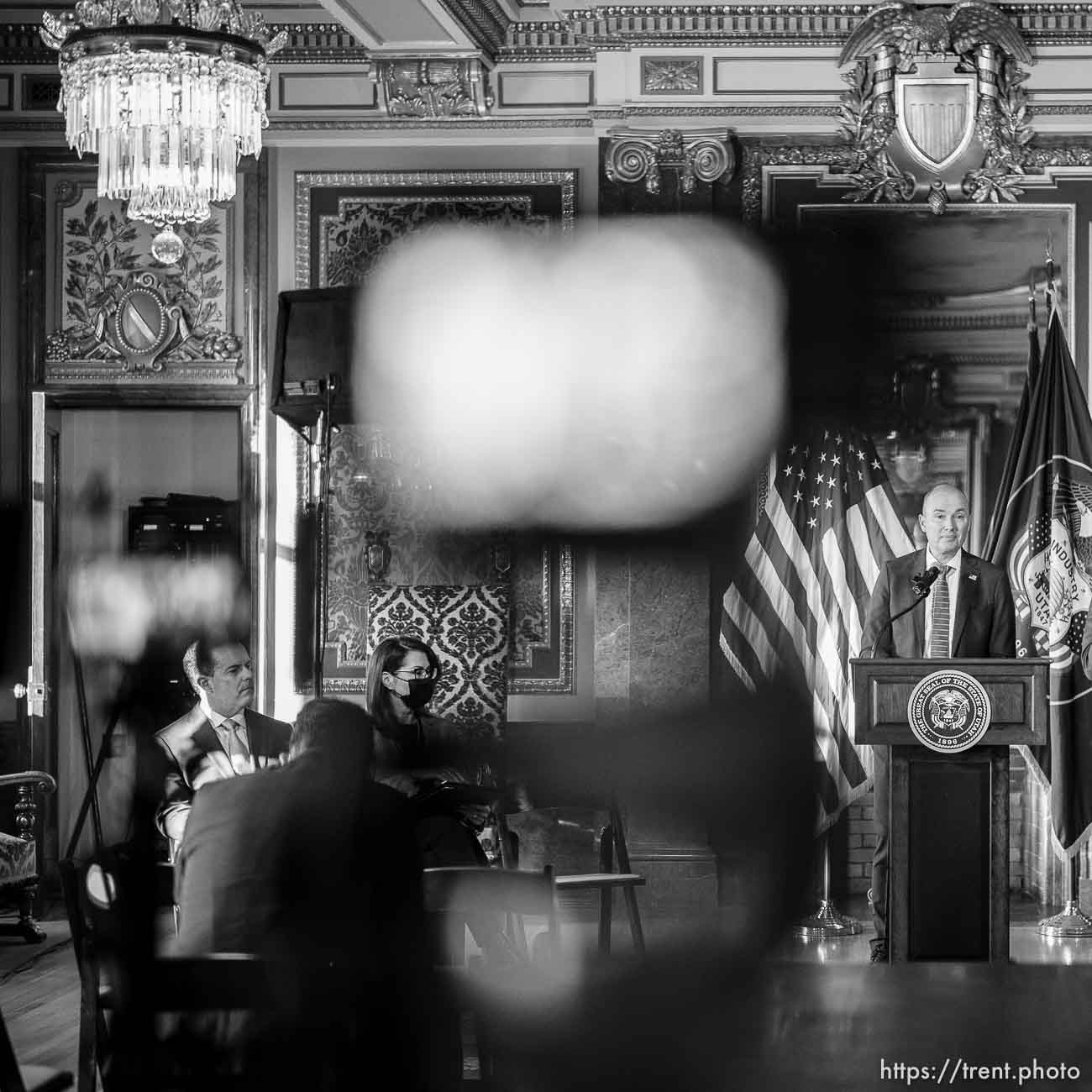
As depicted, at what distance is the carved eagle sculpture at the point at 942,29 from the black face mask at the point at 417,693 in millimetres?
3151

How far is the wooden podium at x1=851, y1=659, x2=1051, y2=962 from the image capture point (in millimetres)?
4613

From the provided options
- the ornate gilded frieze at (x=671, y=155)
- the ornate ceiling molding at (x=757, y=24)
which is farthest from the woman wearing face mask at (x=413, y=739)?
the ornate ceiling molding at (x=757, y=24)

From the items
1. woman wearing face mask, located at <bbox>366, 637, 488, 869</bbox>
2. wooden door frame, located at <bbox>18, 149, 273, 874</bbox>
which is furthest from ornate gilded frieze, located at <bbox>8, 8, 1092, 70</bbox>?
woman wearing face mask, located at <bbox>366, 637, 488, 869</bbox>

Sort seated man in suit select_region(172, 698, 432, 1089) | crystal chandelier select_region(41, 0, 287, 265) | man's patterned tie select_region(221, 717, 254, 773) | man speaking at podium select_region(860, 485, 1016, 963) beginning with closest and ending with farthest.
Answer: seated man in suit select_region(172, 698, 432, 1089) < crystal chandelier select_region(41, 0, 287, 265) < man's patterned tie select_region(221, 717, 254, 773) < man speaking at podium select_region(860, 485, 1016, 963)

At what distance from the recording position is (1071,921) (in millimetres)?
6105

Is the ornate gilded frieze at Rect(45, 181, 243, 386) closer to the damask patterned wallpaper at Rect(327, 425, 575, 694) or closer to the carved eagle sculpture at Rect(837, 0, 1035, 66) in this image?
the damask patterned wallpaper at Rect(327, 425, 575, 694)

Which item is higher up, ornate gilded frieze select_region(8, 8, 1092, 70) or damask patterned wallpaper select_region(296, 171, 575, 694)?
ornate gilded frieze select_region(8, 8, 1092, 70)

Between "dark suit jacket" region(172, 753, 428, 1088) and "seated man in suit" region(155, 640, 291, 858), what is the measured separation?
4.04 feet

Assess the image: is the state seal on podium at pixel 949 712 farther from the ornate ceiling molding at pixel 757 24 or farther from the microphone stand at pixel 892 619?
the ornate ceiling molding at pixel 757 24

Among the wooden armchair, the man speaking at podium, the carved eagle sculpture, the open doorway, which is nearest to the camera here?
the man speaking at podium

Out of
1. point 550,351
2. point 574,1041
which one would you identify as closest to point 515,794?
point 550,351

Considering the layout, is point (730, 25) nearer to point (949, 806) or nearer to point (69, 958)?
point (949, 806)

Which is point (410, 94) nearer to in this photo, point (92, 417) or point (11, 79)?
point (11, 79)

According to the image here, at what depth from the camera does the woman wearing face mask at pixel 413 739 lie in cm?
466
